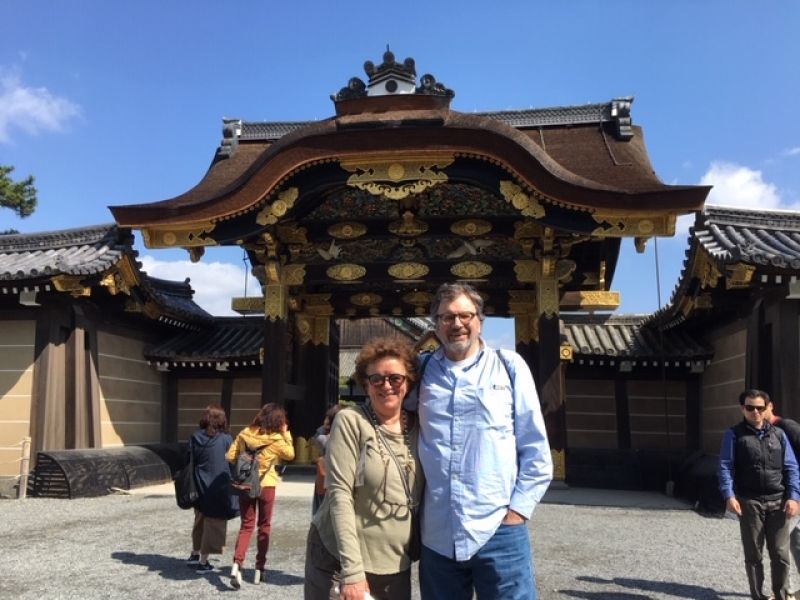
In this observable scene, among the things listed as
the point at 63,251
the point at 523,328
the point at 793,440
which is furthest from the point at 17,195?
the point at 793,440

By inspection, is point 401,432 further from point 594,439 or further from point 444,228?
point 594,439

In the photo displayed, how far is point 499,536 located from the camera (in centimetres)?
227

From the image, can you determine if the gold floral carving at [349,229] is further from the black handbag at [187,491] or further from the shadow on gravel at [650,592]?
the shadow on gravel at [650,592]

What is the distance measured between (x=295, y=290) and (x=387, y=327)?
46.4ft

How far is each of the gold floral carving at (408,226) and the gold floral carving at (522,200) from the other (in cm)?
176

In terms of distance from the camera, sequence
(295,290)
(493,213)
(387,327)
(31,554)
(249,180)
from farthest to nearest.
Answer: (387,327)
(295,290)
(493,213)
(249,180)
(31,554)

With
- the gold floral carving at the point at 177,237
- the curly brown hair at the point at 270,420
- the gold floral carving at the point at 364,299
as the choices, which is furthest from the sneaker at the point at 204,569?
the gold floral carving at the point at 364,299

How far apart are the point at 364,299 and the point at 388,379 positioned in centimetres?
1063

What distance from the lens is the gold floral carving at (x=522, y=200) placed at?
936 cm

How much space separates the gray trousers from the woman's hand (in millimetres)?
3365

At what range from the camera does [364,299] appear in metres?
13.0

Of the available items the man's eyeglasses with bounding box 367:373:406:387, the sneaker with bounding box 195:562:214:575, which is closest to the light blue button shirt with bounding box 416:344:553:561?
the man's eyeglasses with bounding box 367:373:406:387

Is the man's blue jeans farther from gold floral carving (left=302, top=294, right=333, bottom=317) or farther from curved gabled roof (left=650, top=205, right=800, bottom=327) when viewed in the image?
gold floral carving (left=302, top=294, right=333, bottom=317)

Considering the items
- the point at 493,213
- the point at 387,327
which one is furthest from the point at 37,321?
the point at 387,327
